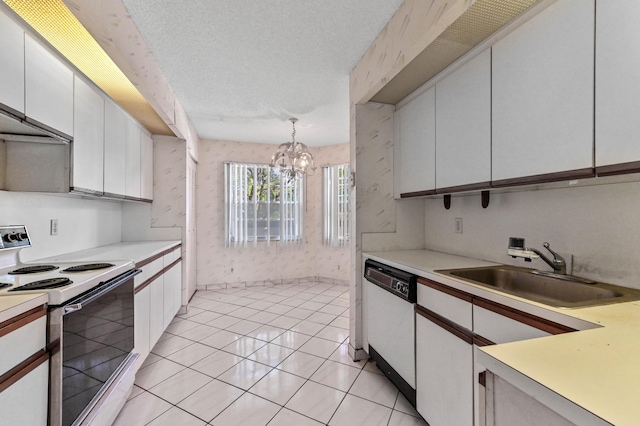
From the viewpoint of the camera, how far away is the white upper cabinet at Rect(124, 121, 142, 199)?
2680mm

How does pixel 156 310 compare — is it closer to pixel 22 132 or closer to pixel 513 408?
pixel 22 132

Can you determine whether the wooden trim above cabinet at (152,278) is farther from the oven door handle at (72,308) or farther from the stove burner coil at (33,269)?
the oven door handle at (72,308)

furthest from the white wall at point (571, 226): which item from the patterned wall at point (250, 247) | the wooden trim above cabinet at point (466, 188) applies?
the patterned wall at point (250, 247)

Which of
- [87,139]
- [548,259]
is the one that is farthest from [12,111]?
[548,259]

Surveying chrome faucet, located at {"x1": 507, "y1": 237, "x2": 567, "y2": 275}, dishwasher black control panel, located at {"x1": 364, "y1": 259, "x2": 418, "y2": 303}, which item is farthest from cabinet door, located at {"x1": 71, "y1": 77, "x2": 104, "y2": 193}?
chrome faucet, located at {"x1": 507, "y1": 237, "x2": 567, "y2": 275}

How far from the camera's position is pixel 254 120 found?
373 centimetres

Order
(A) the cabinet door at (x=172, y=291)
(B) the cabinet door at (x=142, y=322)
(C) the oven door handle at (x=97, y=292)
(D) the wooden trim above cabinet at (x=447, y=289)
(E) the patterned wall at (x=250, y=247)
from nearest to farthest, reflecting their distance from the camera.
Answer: (C) the oven door handle at (x=97, y=292), (D) the wooden trim above cabinet at (x=447, y=289), (B) the cabinet door at (x=142, y=322), (A) the cabinet door at (x=172, y=291), (E) the patterned wall at (x=250, y=247)

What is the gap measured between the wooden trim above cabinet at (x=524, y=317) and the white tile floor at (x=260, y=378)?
→ 1014 mm

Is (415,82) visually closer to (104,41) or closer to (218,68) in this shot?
(218,68)

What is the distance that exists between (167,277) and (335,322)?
1946 millimetres

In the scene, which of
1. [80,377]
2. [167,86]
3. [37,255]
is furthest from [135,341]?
[167,86]

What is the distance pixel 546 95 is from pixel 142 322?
297cm

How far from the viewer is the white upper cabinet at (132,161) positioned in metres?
2.68

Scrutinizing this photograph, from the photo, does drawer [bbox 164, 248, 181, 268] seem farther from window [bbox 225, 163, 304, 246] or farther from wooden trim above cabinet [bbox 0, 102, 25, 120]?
wooden trim above cabinet [bbox 0, 102, 25, 120]
